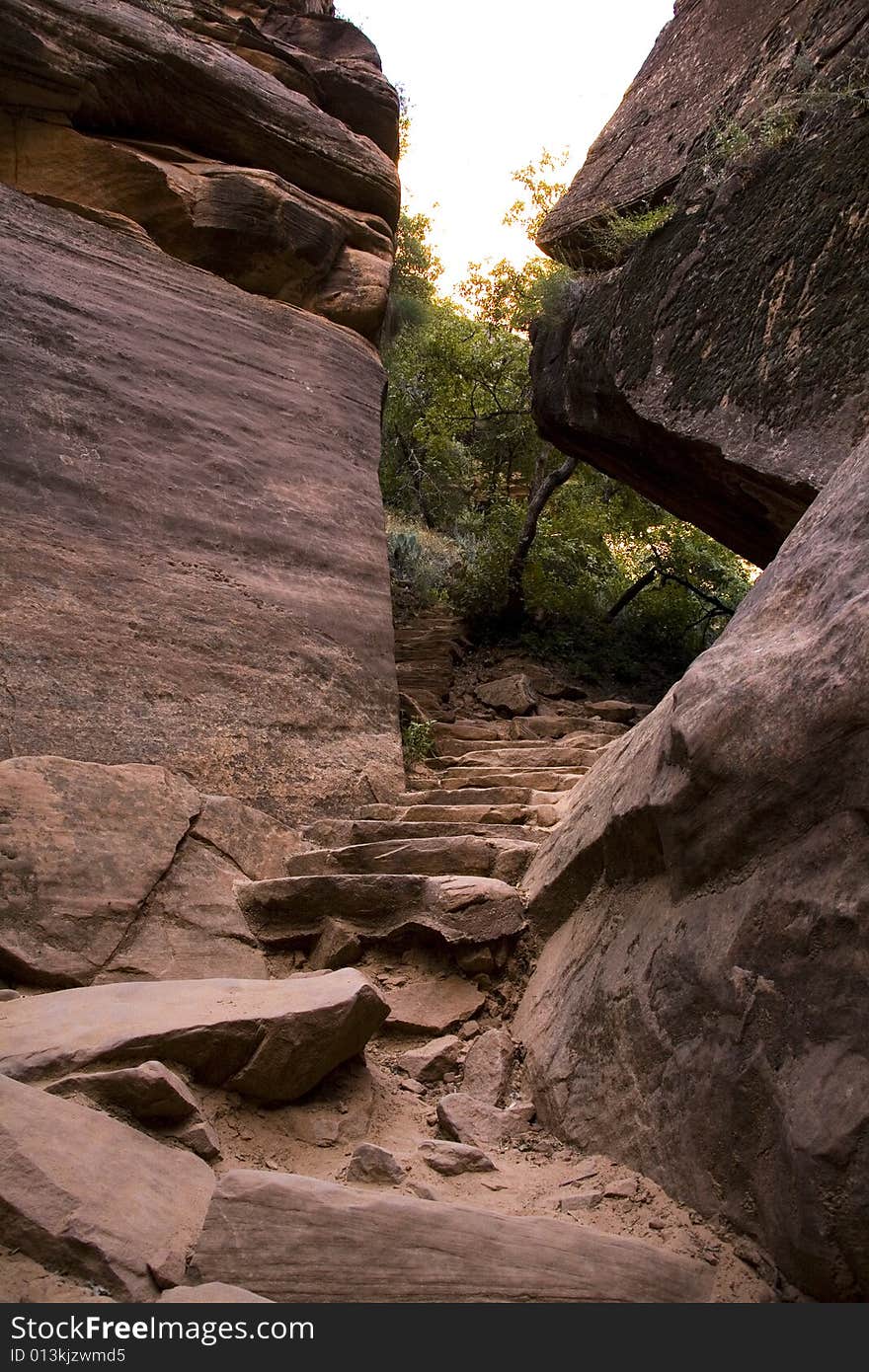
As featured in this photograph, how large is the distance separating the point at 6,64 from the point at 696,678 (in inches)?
273

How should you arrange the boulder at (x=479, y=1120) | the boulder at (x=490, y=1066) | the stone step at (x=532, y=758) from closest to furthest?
the boulder at (x=479, y=1120)
the boulder at (x=490, y=1066)
the stone step at (x=532, y=758)

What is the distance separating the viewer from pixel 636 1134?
113 inches

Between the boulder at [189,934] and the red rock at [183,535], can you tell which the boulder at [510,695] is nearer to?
the red rock at [183,535]

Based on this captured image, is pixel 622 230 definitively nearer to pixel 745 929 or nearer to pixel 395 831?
pixel 395 831

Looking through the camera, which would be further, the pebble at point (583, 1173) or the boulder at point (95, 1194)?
the pebble at point (583, 1173)

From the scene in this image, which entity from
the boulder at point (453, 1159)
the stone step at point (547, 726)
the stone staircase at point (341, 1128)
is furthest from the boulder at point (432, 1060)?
the stone step at point (547, 726)

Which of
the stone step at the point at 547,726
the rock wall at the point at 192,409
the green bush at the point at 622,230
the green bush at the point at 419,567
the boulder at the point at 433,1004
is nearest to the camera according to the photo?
the boulder at the point at 433,1004

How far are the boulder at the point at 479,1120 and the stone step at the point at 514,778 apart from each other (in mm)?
2708

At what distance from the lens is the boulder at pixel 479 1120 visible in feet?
10.3

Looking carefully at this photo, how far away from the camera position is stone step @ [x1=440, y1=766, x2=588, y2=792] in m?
6.11

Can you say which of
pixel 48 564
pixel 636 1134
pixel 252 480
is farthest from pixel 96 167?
pixel 636 1134

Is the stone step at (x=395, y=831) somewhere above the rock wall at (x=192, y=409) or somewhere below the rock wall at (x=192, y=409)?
below

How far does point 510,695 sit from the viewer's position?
1042 cm

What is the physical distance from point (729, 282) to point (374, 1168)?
21.1 ft
